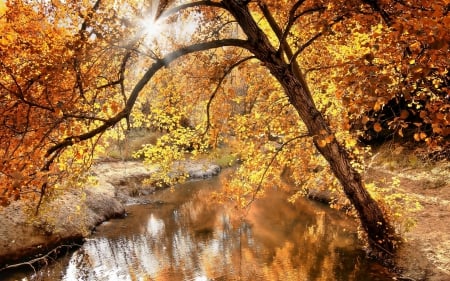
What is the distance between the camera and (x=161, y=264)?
48.9 ft

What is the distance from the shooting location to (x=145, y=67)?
12711 mm

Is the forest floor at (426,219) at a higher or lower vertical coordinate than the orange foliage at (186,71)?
lower

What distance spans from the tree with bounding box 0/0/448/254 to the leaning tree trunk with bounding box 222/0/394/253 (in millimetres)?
30

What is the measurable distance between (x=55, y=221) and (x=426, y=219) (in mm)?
16390

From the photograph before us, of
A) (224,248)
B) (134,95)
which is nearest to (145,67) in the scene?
(134,95)

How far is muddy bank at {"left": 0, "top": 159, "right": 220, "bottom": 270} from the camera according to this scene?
15734 millimetres

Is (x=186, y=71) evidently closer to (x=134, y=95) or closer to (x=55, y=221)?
(x=134, y=95)

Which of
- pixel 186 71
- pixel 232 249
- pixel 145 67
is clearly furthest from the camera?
pixel 232 249

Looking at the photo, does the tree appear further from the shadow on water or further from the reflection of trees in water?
the reflection of trees in water

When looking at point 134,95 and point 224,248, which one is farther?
point 224,248

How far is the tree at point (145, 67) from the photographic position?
24.2ft

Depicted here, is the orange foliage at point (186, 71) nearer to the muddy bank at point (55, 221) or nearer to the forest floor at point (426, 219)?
the forest floor at point (426, 219)

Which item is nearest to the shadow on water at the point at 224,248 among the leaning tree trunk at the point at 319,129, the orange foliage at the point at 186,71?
the leaning tree trunk at the point at 319,129

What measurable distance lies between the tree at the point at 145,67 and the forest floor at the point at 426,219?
3.32ft
